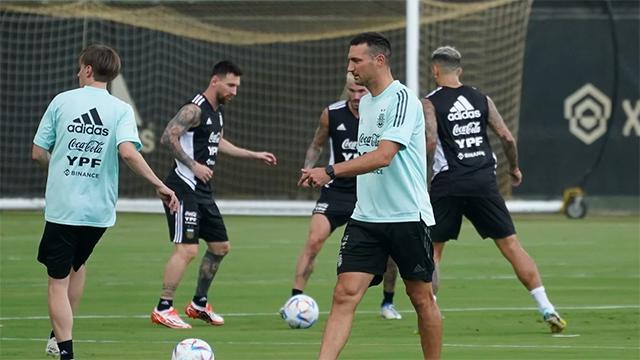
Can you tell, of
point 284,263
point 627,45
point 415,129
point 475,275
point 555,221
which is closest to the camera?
point 415,129

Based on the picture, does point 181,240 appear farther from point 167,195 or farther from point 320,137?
point 167,195

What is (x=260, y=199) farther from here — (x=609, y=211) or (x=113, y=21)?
(x=609, y=211)

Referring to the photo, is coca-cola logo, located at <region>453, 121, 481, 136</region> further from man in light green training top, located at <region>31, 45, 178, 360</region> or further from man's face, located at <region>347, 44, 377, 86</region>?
man's face, located at <region>347, 44, 377, 86</region>

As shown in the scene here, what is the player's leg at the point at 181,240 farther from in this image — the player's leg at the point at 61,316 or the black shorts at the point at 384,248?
the black shorts at the point at 384,248

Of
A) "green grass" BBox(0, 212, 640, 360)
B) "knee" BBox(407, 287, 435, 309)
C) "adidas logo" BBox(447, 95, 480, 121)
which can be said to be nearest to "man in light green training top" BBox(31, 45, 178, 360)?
"green grass" BBox(0, 212, 640, 360)

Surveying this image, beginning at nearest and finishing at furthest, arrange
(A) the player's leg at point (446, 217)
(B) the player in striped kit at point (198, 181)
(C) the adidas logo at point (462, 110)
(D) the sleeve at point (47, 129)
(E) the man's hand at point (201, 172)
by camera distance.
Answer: (D) the sleeve at point (47, 129), (C) the adidas logo at point (462, 110), (A) the player's leg at point (446, 217), (E) the man's hand at point (201, 172), (B) the player in striped kit at point (198, 181)

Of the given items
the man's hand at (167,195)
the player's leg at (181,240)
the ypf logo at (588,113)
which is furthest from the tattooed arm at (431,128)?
the ypf logo at (588,113)

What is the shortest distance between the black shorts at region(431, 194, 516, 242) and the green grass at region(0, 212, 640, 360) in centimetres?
81

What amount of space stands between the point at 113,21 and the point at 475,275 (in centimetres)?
1323

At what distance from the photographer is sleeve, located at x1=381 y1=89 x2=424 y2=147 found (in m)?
8.99

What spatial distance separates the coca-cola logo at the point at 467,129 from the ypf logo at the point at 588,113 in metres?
17.1

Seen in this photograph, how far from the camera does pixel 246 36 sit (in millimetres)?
29219

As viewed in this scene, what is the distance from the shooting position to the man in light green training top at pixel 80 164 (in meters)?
10.0

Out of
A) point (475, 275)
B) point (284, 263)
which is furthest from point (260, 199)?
point (475, 275)
